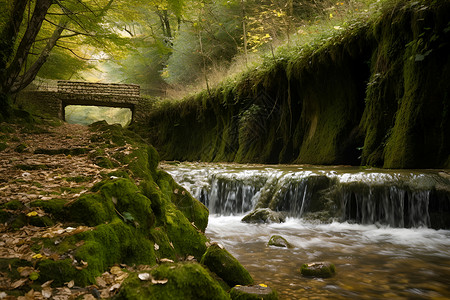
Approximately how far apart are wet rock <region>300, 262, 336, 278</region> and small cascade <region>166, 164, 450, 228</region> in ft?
9.32

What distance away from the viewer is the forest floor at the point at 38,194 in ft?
6.00

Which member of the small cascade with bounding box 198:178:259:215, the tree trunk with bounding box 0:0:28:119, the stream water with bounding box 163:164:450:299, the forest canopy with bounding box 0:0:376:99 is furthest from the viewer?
the forest canopy with bounding box 0:0:376:99

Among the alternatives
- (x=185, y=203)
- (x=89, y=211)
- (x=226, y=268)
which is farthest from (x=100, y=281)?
(x=185, y=203)

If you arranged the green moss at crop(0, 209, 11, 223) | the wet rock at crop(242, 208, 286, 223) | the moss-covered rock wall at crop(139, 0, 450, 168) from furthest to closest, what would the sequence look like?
1. the moss-covered rock wall at crop(139, 0, 450, 168)
2. the wet rock at crop(242, 208, 286, 223)
3. the green moss at crop(0, 209, 11, 223)

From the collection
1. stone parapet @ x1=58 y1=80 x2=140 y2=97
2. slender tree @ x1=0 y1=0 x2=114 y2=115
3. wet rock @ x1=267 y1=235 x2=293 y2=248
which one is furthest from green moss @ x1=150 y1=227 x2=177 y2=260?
stone parapet @ x1=58 y1=80 x2=140 y2=97

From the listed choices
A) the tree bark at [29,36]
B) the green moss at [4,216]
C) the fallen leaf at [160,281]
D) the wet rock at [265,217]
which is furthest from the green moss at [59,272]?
the tree bark at [29,36]

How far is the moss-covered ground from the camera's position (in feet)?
6.12

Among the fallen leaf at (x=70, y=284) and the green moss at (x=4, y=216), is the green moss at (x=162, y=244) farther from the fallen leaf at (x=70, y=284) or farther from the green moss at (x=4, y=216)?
the green moss at (x=4, y=216)

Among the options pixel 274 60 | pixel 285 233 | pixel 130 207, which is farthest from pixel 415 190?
pixel 274 60

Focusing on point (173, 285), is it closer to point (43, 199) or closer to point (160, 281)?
point (160, 281)

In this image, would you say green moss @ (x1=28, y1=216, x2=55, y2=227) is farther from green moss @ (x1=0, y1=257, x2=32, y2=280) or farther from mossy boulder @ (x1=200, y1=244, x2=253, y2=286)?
mossy boulder @ (x1=200, y1=244, x2=253, y2=286)

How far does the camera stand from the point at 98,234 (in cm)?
235

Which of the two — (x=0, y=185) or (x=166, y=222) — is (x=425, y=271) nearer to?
(x=166, y=222)

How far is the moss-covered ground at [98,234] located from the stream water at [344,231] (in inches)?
36.6
